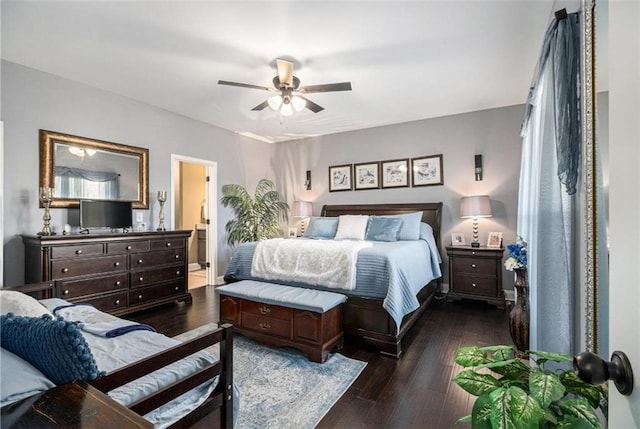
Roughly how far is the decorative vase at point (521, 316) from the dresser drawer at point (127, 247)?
12.9 ft

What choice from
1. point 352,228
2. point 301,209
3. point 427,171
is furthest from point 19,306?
point 427,171

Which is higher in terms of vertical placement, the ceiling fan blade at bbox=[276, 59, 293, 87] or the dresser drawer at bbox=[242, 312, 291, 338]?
the ceiling fan blade at bbox=[276, 59, 293, 87]

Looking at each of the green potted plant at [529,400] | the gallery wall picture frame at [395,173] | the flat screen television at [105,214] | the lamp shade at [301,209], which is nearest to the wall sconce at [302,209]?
the lamp shade at [301,209]

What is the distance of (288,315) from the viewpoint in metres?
2.48

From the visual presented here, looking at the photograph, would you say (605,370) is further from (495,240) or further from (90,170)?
(90,170)

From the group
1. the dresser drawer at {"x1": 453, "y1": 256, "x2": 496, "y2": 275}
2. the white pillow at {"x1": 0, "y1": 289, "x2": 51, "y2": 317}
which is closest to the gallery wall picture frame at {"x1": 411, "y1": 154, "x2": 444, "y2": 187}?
the dresser drawer at {"x1": 453, "y1": 256, "x2": 496, "y2": 275}

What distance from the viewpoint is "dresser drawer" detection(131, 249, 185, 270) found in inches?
138

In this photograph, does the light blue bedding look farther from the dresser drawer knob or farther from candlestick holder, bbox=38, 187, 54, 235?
candlestick holder, bbox=38, 187, 54, 235

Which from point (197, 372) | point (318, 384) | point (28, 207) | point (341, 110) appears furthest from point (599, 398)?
point (28, 207)

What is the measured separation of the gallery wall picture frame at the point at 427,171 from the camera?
4.52 m

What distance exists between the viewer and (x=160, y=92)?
12.0 ft

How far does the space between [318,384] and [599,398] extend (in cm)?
161

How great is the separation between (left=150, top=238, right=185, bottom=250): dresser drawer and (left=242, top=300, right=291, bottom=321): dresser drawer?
1.74 metres

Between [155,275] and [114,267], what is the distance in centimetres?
49
